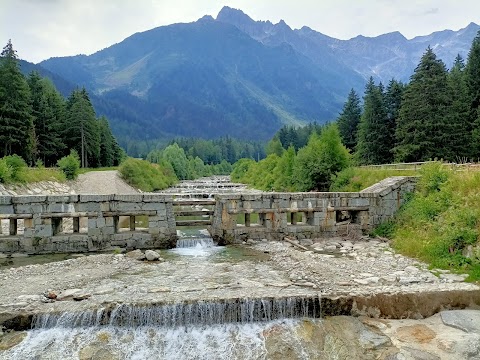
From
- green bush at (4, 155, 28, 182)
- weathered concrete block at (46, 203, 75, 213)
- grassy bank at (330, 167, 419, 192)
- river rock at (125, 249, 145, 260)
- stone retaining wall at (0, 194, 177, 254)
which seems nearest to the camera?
river rock at (125, 249, 145, 260)

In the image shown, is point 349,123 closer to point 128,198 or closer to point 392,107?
point 392,107

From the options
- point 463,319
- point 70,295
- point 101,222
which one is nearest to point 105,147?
point 101,222

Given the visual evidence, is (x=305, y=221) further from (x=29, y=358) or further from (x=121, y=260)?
(x=29, y=358)

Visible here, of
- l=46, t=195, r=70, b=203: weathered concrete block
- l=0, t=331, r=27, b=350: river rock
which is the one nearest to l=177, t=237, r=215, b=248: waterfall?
l=46, t=195, r=70, b=203: weathered concrete block

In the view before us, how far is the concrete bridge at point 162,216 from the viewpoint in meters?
15.3

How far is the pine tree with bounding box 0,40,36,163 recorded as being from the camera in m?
37.5

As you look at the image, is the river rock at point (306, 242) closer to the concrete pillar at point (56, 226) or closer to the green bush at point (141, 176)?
the concrete pillar at point (56, 226)

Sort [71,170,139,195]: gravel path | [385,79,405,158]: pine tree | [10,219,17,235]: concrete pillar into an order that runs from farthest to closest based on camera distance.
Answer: [385,79,405,158]: pine tree, [71,170,139,195]: gravel path, [10,219,17,235]: concrete pillar

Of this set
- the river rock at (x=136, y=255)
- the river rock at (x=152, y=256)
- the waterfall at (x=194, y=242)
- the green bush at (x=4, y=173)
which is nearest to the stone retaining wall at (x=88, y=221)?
the waterfall at (x=194, y=242)

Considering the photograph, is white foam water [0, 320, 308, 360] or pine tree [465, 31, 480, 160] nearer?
white foam water [0, 320, 308, 360]

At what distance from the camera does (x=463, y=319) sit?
29.8ft

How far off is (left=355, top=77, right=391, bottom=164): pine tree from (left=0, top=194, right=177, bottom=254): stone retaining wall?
111ft

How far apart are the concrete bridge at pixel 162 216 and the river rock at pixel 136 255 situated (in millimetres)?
1255

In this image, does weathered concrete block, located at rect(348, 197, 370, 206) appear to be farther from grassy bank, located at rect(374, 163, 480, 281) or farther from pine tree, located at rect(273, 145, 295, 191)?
pine tree, located at rect(273, 145, 295, 191)
